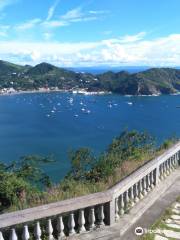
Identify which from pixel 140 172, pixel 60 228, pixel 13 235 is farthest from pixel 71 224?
pixel 140 172

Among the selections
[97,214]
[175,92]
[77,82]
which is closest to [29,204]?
[97,214]

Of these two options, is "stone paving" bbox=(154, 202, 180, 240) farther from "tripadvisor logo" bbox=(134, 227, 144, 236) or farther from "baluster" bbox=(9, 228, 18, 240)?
"baluster" bbox=(9, 228, 18, 240)

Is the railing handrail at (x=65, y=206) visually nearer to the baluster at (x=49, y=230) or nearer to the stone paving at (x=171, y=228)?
the baluster at (x=49, y=230)

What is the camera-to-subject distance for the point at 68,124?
86.3 meters

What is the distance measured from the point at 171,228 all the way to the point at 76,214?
1.30 m

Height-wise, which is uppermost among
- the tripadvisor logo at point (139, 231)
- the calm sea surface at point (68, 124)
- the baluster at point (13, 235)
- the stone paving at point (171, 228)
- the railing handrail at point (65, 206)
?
the railing handrail at point (65, 206)

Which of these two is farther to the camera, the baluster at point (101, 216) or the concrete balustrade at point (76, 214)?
the baluster at point (101, 216)

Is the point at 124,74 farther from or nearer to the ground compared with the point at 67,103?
farther from the ground

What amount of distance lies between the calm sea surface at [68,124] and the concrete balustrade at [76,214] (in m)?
Answer: 38.6

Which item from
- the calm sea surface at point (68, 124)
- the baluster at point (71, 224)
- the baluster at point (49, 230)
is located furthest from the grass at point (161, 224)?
the calm sea surface at point (68, 124)

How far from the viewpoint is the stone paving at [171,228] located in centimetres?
481

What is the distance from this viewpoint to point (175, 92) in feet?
502

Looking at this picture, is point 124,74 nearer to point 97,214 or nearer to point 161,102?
point 161,102

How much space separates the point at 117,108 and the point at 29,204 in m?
108
